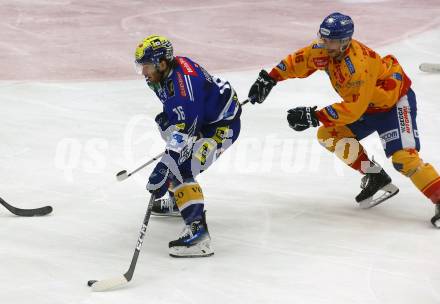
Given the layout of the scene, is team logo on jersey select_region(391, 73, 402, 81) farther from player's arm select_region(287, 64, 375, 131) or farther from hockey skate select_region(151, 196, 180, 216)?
hockey skate select_region(151, 196, 180, 216)

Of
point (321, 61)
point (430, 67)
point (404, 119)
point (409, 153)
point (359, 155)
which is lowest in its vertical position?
point (430, 67)

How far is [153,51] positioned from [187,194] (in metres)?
0.81

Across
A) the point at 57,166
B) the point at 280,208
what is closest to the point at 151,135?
the point at 57,166

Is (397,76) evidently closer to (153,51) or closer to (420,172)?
(420,172)

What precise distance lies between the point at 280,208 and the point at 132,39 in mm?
5057

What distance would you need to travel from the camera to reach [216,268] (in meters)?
4.54

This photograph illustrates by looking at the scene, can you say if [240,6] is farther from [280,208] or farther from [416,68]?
[280,208]

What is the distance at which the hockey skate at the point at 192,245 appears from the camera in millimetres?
4719

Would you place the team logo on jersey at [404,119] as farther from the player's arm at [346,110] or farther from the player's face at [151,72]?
the player's face at [151,72]

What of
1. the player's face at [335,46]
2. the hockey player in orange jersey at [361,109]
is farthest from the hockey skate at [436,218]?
the player's face at [335,46]

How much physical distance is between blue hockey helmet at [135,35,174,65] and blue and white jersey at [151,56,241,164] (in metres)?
0.10

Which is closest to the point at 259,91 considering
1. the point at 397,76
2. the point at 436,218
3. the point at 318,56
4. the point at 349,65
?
the point at 318,56

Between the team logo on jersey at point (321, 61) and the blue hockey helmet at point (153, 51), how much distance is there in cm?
109

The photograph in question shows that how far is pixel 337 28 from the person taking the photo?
16.1 ft
